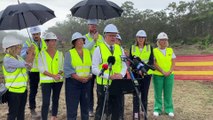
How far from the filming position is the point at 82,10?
6.16 meters

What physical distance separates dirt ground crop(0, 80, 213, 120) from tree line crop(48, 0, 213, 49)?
1236 centimetres

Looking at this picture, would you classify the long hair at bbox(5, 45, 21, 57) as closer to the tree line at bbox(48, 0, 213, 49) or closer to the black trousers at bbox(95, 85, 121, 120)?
the black trousers at bbox(95, 85, 121, 120)

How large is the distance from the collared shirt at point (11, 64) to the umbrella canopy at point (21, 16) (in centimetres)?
56

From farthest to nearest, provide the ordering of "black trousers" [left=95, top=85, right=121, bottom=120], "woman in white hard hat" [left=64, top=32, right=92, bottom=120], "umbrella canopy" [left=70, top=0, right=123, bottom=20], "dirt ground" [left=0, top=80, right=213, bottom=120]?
"dirt ground" [left=0, top=80, right=213, bottom=120] → "umbrella canopy" [left=70, top=0, right=123, bottom=20] → "woman in white hard hat" [left=64, top=32, right=92, bottom=120] → "black trousers" [left=95, top=85, right=121, bottom=120]

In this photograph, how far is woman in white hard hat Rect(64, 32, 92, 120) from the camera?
534cm

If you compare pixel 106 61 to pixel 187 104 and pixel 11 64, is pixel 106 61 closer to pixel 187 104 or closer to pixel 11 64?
pixel 11 64

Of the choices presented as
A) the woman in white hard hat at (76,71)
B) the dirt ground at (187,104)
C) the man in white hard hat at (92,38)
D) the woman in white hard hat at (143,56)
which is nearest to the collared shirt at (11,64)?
the woman in white hard hat at (76,71)

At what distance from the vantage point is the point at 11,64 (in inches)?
196

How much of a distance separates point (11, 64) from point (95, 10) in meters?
2.05

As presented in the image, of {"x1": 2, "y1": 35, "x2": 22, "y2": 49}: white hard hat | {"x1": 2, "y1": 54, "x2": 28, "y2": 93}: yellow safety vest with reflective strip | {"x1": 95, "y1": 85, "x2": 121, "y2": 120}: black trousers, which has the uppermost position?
{"x1": 2, "y1": 35, "x2": 22, "y2": 49}: white hard hat

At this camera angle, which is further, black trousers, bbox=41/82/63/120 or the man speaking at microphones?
black trousers, bbox=41/82/63/120

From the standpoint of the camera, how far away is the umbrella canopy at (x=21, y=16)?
16.8 feet

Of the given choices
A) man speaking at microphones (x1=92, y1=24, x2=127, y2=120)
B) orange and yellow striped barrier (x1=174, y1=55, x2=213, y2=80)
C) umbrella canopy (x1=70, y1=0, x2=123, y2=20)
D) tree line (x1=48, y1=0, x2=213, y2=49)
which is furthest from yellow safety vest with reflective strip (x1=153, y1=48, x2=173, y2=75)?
tree line (x1=48, y1=0, x2=213, y2=49)

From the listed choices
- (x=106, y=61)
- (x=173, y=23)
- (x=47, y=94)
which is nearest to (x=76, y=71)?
(x=106, y=61)
